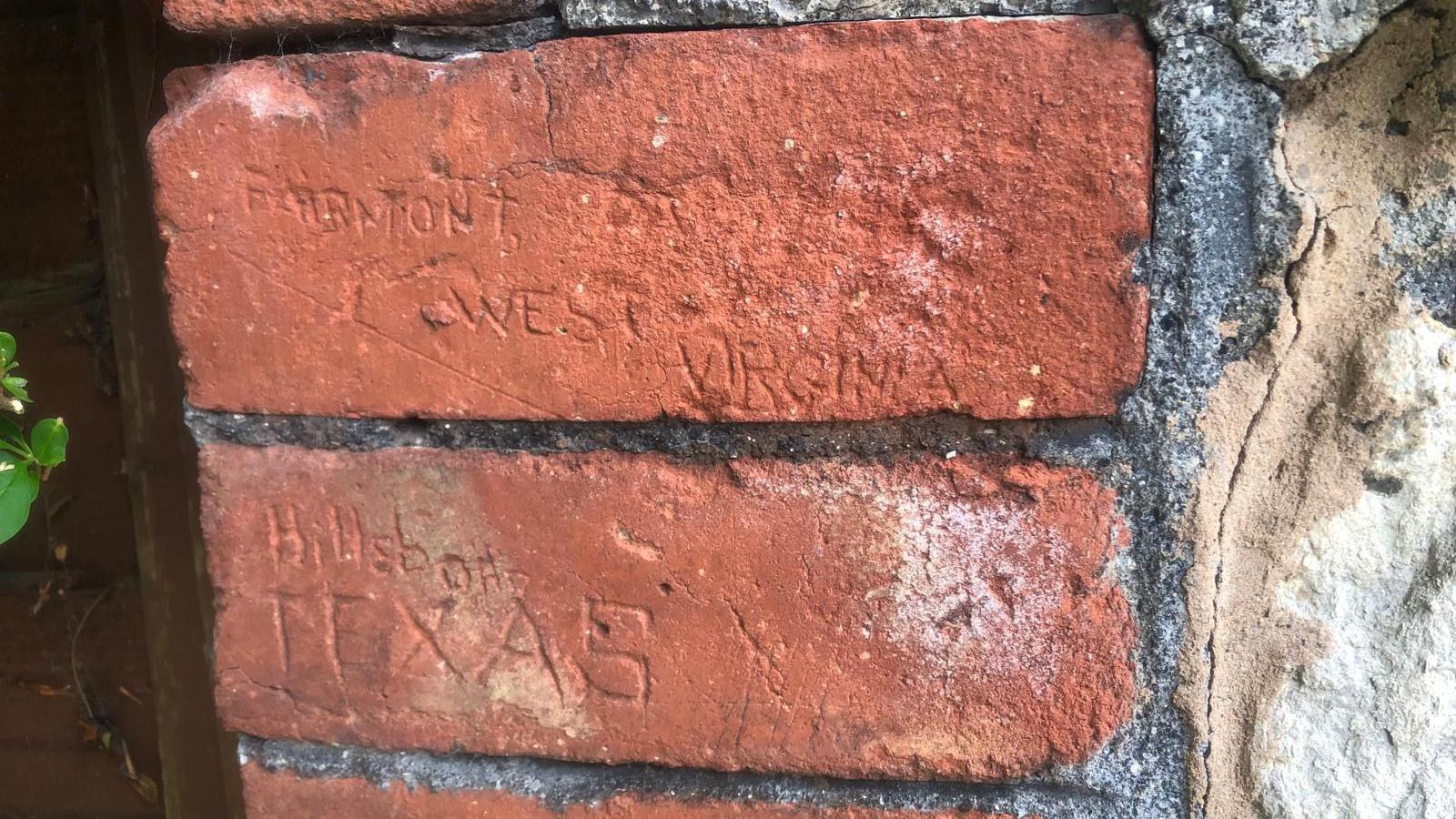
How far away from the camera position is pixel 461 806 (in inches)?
24.1

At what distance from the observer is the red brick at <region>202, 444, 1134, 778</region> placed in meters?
0.53

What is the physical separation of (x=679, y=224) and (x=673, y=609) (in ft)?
0.80

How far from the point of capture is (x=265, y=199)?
56 centimetres

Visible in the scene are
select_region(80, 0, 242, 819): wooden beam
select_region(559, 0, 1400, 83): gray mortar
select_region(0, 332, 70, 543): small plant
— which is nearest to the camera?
select_region(559, 0, 1400, 83): gray mortar

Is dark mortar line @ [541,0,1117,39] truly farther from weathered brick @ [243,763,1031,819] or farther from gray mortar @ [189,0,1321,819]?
weathered brick @ [243,763,1031,819]

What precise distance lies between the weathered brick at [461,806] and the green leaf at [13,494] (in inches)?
9.1

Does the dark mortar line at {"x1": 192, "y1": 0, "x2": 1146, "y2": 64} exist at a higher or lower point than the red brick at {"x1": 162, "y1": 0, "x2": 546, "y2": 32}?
lower

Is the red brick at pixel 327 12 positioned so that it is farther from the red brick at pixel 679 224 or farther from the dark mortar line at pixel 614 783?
the dark mortar line at pixel 614 783

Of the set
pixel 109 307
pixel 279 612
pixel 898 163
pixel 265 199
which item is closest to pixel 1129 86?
pixel 898 163

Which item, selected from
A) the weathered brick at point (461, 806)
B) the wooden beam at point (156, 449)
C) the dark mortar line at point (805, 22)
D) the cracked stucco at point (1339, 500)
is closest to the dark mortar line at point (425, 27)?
the dark mortar line at point (805, 22)

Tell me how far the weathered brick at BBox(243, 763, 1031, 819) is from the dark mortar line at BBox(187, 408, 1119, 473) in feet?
0.77

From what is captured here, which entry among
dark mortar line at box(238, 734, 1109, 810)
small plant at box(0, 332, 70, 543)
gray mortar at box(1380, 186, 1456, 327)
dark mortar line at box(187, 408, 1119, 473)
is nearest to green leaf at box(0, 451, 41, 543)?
small plant at box(0, 332, 70, 543)

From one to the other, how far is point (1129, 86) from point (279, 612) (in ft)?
2.09

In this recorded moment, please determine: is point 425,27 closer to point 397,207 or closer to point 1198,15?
point 397,207
